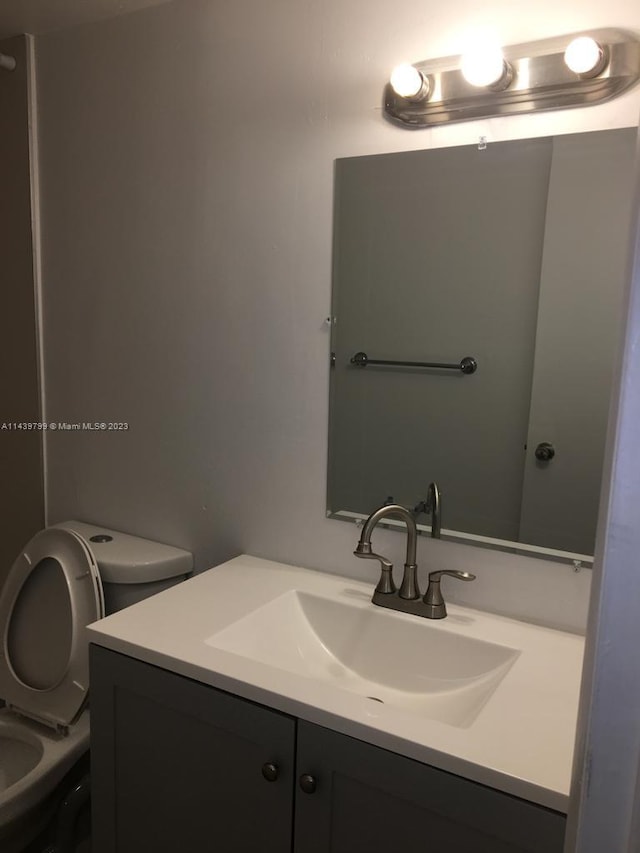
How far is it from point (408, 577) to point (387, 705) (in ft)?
1.18

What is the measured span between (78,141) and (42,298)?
1.52ft

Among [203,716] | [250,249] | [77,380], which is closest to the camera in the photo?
[203,716]

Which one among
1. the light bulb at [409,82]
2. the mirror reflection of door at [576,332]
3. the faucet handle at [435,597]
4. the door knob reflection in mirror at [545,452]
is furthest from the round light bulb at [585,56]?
the faucet handle at [435,597]

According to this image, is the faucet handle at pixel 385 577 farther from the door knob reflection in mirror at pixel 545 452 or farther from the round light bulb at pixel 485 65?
the round light bulb at pixel 485 65

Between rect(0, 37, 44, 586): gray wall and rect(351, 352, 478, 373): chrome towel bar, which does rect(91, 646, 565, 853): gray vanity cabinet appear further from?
rect(0, 37, 44, 586): gray wall

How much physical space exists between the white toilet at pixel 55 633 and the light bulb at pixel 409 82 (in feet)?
4.04

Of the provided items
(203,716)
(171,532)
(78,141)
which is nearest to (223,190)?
(78,141)

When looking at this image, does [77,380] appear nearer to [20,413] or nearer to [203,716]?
[20,413]

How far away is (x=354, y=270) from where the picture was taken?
4.99ft

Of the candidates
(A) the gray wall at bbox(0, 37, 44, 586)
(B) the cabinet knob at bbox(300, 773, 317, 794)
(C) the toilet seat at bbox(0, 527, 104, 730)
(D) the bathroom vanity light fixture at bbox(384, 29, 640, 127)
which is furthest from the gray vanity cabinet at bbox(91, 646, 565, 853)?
(D) the bathroom vanity light fixture at bbox(384, 29, 640, 127)

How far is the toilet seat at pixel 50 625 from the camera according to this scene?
5.50 feet

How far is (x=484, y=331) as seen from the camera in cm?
140

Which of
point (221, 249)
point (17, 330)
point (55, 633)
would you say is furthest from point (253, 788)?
point (17, 330)

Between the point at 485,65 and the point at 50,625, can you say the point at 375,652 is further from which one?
the point at 485,65
